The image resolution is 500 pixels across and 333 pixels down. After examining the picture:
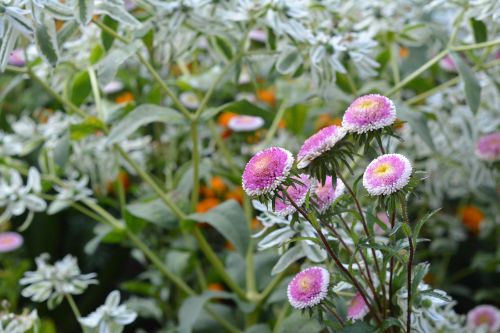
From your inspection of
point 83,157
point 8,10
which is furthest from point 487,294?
point 8,10

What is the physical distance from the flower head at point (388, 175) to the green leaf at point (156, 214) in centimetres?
42

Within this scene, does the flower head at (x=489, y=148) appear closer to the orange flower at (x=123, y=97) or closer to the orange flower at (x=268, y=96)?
the orange flower at (x=268, y=96)

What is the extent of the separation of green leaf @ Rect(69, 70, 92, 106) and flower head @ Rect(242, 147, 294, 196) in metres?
0.43

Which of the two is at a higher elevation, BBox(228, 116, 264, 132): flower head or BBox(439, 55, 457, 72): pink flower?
BBox(439, 55, 457, 72): pink flower

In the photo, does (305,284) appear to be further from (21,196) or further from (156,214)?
(21,196)

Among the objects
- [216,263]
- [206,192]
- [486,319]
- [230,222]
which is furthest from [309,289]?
[206,192]

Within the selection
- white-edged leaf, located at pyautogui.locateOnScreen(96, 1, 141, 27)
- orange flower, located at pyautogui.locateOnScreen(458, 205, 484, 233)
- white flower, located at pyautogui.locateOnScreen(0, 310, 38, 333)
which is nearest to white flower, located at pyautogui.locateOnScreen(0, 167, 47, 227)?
white flower, located at pyautogui.locateOnScreen(0, 310, 38, 333)

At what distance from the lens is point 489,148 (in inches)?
38.5

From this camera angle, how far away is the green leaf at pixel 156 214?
0.88 metres

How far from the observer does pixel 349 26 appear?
3.10 feet

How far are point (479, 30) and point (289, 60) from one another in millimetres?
252

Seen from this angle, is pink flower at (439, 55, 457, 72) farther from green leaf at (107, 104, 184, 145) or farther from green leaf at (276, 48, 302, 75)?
green leaf at (107, 104, 184, 145)

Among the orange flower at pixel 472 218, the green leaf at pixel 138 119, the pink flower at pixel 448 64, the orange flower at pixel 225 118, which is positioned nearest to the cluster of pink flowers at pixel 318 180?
the green leaf at pixel 138 119

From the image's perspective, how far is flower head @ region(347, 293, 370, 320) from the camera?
2.12 ft
